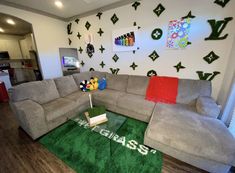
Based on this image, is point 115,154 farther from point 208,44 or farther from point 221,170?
point 208,44

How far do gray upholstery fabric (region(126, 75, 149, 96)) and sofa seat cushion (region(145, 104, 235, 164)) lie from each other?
0.83m

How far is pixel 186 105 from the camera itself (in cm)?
193

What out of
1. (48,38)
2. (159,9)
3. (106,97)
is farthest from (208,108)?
(48,38)

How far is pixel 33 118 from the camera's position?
160cm

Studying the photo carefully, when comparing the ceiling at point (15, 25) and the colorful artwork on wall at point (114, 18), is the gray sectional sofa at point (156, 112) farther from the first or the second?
the ceiling at point (15, 25)

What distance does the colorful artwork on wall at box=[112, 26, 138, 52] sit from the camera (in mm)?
2504

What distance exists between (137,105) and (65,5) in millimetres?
2939

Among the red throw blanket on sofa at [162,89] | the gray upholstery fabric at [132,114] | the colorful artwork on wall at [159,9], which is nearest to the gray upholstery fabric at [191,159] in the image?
the gray upholstery fabric at [132,114]

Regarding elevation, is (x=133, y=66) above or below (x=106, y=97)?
above

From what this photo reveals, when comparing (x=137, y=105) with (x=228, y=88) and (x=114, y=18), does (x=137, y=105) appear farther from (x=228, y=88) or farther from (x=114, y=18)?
(x=114, y=18)

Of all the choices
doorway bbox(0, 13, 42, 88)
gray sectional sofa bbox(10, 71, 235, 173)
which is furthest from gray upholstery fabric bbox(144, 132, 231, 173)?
doorway bbox(0, 13, 42, 88)

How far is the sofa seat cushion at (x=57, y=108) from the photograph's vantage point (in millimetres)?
1792

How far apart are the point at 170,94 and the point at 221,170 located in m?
1.23

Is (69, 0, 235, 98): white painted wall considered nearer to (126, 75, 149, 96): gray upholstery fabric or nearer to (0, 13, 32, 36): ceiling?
(126, 75, 149, 96): gray upholstery fabric
